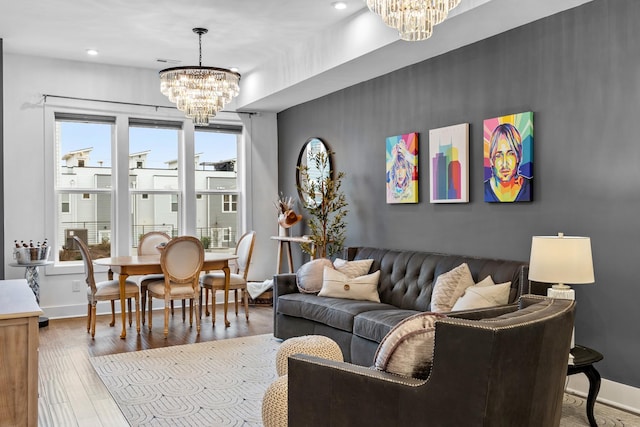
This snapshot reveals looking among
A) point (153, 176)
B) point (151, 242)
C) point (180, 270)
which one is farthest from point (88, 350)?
point (153, 176)

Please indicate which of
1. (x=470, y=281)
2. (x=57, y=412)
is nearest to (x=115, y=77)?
(x=57, y=412)

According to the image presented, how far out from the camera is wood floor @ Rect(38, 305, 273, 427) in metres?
3.46

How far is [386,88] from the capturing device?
5.67m

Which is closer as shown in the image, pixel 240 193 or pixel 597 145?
pixel 597 145

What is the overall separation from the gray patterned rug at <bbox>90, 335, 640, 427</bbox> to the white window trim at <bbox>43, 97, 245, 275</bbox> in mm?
2317

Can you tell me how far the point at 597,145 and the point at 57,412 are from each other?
3.76m

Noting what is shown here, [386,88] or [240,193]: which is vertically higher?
[386,88]

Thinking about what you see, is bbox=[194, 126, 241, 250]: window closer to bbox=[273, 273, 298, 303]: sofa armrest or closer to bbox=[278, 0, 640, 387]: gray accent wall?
bbox=[273, 273, 298, 303]: sofa armrest

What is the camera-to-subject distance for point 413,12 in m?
2.89

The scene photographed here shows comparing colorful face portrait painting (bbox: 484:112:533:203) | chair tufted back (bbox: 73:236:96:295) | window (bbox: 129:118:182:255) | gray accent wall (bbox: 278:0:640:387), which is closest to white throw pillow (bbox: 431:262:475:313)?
gray accent wall (bbox: 278:0:640:387)

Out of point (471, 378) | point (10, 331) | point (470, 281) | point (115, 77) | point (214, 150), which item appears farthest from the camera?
point (214, 150)

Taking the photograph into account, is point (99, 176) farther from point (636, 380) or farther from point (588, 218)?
point (636, 380)

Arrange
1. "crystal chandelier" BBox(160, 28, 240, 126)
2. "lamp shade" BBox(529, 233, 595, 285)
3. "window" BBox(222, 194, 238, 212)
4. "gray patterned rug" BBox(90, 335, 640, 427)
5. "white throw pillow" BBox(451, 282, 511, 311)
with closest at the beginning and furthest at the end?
"lamp shade" BBox(529, 233, 595, 285) → "gray patterned rug" BBox(90, 335, 640, 427) → "white throw pillow" BBox(451, 282, 511, 311) → "crystal chandelier" BBox(160, 28, 240, 126) → "window" BBox(222, 194, 238, 212)

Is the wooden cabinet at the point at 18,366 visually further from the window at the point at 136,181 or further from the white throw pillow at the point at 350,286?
the window at the point at 136,181
